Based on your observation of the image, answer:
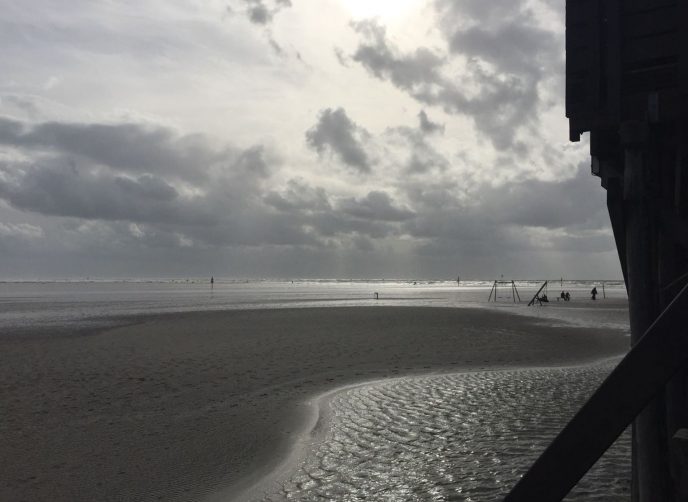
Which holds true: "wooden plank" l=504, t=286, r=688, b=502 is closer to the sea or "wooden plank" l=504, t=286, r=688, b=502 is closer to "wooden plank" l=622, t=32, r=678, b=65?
"wooden plank" l=622, t=32, r=678, b=65

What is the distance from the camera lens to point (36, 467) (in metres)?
8.13

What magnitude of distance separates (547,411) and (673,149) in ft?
23.7

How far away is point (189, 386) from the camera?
1393cm

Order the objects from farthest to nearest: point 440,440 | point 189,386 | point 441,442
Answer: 1. point 189,386
2. point 440,440
3. point 441,442

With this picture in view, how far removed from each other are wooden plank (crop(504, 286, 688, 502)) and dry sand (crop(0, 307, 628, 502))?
558cm

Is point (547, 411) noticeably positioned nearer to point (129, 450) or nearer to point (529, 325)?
point (129, 450)

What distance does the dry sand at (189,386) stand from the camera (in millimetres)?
7992

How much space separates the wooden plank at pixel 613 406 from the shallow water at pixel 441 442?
4053 millimetres

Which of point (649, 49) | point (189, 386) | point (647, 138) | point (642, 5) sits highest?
point (642, 5)

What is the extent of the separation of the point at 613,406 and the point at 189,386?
1257 centimetres

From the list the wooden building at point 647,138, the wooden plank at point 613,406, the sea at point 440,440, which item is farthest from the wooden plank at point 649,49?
the sea at point 440,440

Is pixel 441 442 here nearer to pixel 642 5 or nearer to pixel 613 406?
pixel 613 406

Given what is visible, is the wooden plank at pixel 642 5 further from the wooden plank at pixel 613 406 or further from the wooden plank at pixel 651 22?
the wooden plank at pixel 613 406

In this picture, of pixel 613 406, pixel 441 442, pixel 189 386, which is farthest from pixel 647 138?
pixel 189 386
